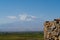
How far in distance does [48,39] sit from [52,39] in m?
0.17

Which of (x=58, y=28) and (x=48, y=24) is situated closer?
(x=58, y=28)

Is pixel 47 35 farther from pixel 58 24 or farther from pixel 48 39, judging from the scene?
pixel 58 24

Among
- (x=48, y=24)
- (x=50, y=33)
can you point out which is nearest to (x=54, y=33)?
(x=50, y=33)

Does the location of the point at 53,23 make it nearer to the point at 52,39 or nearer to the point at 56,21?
the point at 56,21

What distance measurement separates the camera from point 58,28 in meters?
6.71

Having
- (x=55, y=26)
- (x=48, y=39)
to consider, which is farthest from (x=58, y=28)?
(x=48, y=39)

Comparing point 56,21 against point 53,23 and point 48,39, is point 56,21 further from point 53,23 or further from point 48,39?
point 48,39

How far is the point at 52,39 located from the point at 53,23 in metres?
0.58

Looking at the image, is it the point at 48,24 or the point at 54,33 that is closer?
the point at 54,33

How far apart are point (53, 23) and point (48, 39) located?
0.60 metres

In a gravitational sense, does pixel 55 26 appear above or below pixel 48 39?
above

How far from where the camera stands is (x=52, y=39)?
6.87 m

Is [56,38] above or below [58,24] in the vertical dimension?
below

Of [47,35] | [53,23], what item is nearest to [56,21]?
[53,23]
